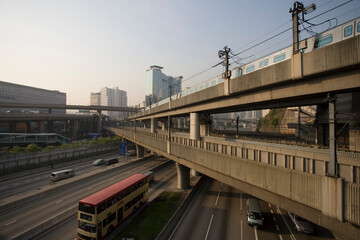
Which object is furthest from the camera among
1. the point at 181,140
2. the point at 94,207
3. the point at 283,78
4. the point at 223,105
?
the point at 181,140

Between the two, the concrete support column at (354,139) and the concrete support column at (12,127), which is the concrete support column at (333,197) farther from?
the concrete support column at (12,127)

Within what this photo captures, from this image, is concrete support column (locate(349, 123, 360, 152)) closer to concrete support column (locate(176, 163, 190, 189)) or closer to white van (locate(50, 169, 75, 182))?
concrete support column (locate(176, 163, 190, 189))

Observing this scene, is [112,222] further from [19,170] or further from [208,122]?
[19,170]

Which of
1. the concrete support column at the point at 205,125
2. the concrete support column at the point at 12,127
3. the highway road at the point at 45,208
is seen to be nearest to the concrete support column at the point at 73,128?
the concrete support column at the point at 12,127

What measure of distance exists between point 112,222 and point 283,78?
59.5 ft

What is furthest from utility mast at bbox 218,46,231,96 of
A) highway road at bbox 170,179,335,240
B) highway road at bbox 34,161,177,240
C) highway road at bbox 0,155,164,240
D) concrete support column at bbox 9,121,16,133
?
concrete support column at bbox 9,121,16,133

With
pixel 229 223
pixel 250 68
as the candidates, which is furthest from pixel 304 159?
pixel 229 223

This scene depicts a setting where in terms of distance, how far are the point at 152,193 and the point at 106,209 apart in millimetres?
11152

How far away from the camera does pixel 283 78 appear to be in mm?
11578

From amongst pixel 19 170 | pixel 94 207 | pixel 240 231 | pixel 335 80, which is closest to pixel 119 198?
pixel 94 207

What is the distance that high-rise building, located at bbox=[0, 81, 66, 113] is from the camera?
126 m

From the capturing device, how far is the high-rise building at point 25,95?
126312 millimetres

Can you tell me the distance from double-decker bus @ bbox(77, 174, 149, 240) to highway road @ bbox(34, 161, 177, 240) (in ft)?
9.83

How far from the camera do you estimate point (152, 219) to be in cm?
1758
